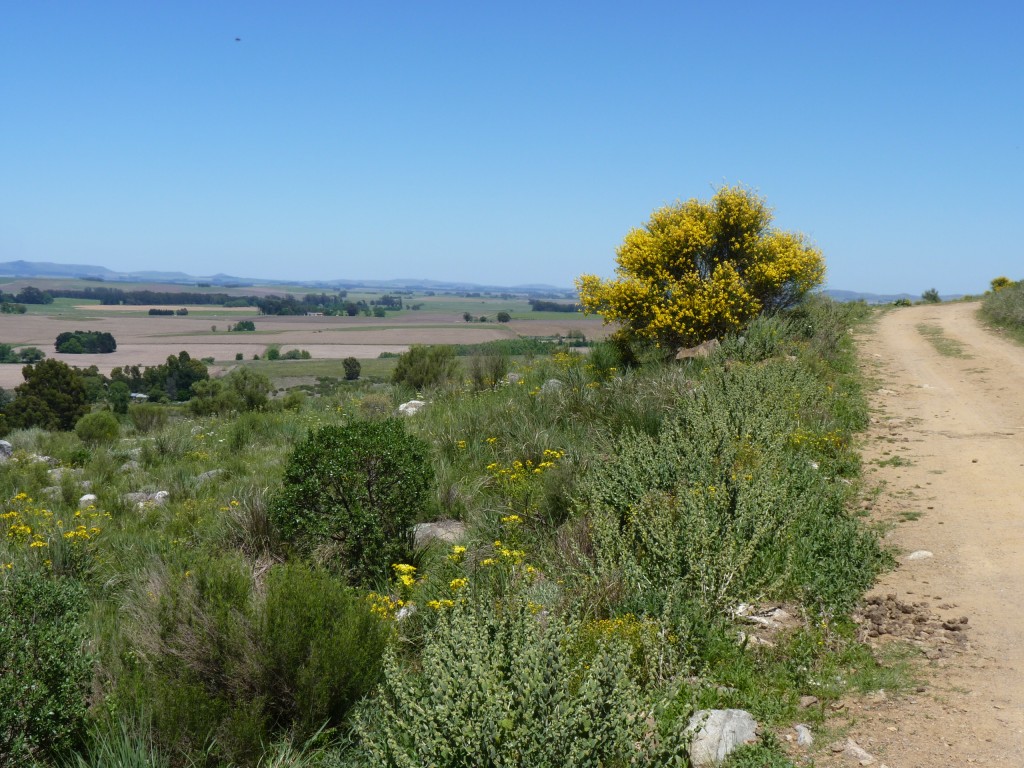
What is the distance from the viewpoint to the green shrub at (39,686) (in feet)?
11.1

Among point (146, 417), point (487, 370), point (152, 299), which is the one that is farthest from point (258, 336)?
point (152, 299)

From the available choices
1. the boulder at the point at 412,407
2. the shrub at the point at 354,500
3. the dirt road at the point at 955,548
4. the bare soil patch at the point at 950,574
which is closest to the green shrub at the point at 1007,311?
the dirt road at the point at 955,548

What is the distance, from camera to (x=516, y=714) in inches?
116

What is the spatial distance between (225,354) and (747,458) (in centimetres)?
7368

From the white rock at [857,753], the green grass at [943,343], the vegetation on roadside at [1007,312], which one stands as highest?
the vegetation on roadside at [1007,312]

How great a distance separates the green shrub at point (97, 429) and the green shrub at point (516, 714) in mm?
15160

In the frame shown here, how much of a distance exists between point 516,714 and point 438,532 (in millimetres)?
4276

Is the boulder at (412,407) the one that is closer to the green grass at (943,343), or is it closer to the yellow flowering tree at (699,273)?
the yellow flowering tree at (699,273)

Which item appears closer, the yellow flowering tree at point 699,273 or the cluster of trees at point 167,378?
the yellow flowering tree at point 699,273

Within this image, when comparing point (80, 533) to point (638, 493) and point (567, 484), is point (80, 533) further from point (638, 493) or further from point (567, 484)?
point (638, 493)


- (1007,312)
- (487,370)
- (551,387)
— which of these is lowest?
(487,370)

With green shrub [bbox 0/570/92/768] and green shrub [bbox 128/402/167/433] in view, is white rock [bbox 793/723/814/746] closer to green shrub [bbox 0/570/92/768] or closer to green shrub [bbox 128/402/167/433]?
green shrub [bbox 0/570/92/768]

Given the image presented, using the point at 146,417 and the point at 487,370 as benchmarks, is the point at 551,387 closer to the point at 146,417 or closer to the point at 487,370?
the point at 487,370

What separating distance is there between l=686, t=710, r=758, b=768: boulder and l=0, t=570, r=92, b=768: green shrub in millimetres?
2930
